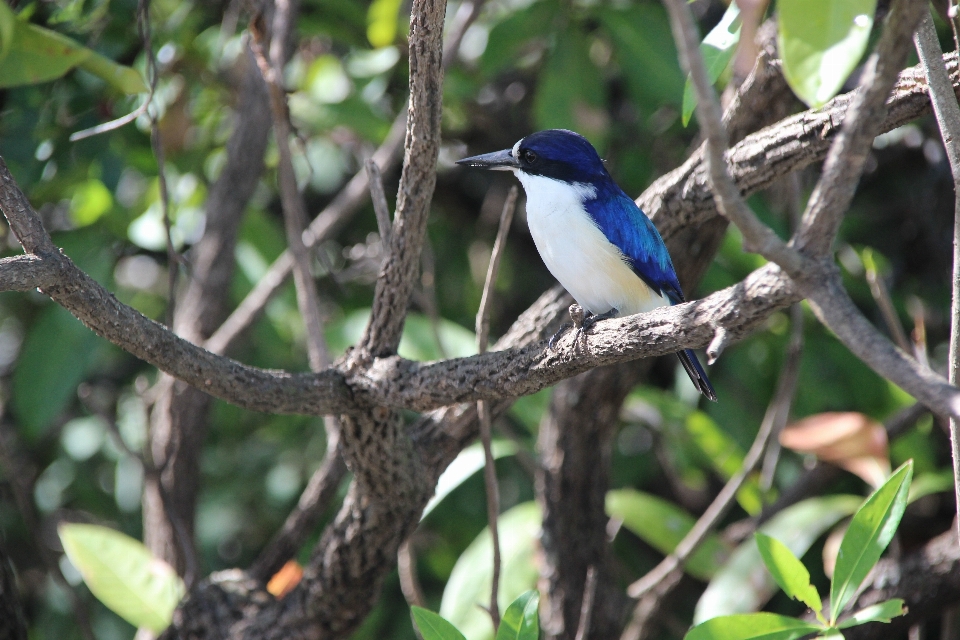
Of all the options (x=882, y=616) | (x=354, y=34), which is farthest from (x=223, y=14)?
(x=882, y=616)

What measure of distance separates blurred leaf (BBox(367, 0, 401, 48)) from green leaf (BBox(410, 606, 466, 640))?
2.49 meters

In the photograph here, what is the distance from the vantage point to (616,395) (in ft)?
9.87

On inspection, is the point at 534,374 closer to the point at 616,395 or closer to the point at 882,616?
the point at 882,616

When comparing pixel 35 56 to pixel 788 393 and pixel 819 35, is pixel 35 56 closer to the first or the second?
pixel 819 35

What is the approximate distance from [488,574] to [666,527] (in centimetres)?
77

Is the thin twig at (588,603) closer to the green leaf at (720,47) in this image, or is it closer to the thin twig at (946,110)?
the thin twig at (946,110)

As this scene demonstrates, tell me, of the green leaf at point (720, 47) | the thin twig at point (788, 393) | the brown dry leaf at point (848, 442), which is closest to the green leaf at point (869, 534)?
the green leaf at point (720, 47)

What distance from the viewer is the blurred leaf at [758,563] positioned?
313cm

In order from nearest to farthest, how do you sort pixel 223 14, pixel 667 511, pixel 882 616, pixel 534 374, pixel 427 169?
pixel 882 616, pixel 534 374, pixel 427 169, pixel 667 511, pixel 223 14

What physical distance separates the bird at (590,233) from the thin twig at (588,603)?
74 centimetres

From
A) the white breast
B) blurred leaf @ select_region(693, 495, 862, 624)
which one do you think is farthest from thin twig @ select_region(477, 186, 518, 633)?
blurred leaf @ select_region(693, 495, 862, 624)

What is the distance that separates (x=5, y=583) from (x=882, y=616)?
2.25m

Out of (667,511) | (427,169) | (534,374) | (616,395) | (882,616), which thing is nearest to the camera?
(882,616)

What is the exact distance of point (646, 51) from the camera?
3.46 m
